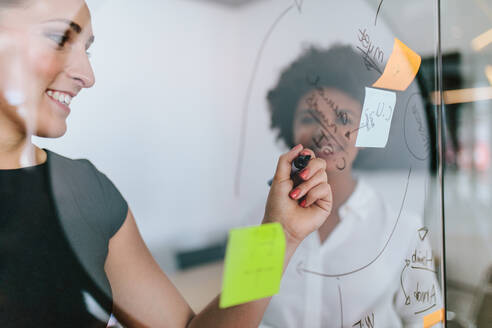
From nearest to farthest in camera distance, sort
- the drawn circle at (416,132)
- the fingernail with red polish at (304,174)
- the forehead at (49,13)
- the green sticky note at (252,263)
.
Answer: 1. the forehead at (49,13)
2. the green sticky note at (252,263)
3. the fingernail with red polish at (304,174)
4. the drawn circle at (416,132)

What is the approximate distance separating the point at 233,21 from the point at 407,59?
52 centimetres

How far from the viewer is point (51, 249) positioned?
0.41 m

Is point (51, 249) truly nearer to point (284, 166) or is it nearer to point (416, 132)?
point (284, 166)

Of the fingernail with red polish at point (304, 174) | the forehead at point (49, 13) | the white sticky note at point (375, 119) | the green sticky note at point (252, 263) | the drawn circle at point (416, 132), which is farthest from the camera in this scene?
the drawn circle at point (416, 132)

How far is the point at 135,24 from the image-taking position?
1.49ft

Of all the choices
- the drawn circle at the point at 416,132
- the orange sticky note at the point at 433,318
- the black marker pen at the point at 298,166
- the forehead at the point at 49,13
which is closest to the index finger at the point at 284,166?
the black marker pen at the point at 298,166

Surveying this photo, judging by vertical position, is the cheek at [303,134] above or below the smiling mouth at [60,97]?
below

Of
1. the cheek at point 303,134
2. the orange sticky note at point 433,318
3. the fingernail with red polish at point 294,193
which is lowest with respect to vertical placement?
the orange sticky note at point 433,318

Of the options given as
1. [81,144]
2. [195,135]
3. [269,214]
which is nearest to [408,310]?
[269,214]

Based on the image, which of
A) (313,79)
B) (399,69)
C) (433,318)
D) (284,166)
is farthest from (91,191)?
(433,318)

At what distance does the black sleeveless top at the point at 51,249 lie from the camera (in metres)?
0.40

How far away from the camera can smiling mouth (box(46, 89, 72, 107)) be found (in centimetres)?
41

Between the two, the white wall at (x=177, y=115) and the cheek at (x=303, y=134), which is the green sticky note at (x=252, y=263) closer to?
the white wall at (x=177, y=115)

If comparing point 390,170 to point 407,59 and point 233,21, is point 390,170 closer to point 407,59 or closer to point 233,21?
point 407,59
